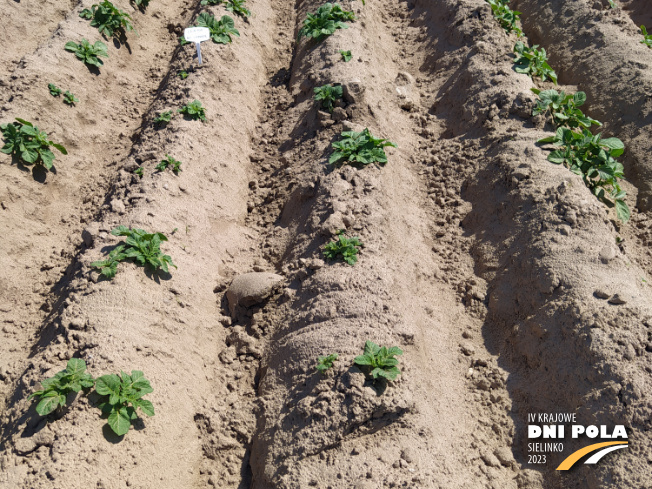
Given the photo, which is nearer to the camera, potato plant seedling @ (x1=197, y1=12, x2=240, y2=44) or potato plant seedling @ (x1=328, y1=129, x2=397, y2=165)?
potato plant seedling @ (x1=328, y1=129, x2=397, y2=165)

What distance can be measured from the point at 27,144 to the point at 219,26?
10.4 ft

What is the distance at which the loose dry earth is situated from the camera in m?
3.48

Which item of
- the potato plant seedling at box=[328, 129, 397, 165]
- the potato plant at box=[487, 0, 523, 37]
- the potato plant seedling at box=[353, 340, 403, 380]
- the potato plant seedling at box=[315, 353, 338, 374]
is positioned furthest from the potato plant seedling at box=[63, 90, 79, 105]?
the potato plant at box=[487, 0, 523, 37]

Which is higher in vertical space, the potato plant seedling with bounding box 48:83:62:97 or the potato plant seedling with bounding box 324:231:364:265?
the potato plant seedling with bounding box 324:231:364:265

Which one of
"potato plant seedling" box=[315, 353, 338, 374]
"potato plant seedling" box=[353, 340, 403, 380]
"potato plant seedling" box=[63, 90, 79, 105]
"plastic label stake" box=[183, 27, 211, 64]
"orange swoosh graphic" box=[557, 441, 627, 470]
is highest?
"plastic label stake" box=[183, 27, 211, 64]

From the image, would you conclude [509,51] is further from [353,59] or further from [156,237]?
[156,237]

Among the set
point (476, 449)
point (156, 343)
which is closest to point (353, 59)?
point (156, 343)

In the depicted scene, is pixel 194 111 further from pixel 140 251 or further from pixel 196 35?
pixel 140 251

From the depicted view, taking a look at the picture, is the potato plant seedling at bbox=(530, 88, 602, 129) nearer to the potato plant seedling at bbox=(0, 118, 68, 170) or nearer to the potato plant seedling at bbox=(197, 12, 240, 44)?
the potato plant seedling at bbox=(197, 12, 240, 44)

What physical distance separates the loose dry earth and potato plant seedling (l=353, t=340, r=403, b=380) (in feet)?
0.34

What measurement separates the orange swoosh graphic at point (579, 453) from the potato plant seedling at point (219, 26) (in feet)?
20.9

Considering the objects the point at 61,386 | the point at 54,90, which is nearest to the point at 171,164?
the point at 54,90

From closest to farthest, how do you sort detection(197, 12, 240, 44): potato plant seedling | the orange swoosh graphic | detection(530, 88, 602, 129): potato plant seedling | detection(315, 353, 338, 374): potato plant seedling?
the orange swoosh graphic < detection(315, 353, 338, 374): potato plant seedling < detection(530, 88, 602, 129): potato plant seedling < detection(197, 12, 240, 44): potato plant seedling

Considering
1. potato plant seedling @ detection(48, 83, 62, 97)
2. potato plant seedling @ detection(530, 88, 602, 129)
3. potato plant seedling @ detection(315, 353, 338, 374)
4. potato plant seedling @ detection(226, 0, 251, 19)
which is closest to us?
potato plant seedling @ detection(315, 353, 338, 374)
